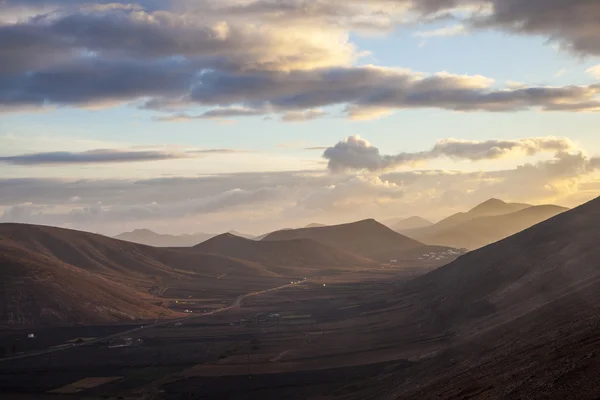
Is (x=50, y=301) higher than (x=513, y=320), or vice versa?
(x=50, y=301)

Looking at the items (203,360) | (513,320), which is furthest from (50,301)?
(513,320)

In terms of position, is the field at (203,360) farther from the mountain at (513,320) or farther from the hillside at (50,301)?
the mountain at (513,320)

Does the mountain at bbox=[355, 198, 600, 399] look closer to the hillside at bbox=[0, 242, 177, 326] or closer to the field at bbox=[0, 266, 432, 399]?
the field at bbox=[0, 266, 432, 399]

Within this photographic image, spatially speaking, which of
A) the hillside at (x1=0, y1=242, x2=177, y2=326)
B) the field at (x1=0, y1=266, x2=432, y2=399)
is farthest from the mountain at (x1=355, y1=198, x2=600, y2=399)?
the hillside at (x1=0, y1=242, x2=177, y2=326)

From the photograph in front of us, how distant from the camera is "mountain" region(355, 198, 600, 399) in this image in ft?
188

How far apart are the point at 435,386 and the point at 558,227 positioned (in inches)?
4683

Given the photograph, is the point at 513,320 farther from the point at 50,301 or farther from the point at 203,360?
the point at 50,301

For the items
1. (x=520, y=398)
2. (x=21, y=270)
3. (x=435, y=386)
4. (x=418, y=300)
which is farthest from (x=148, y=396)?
(x=21, y=270)

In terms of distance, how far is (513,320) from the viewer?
340ft

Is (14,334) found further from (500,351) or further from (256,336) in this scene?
(500,351)

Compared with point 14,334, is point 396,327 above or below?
below

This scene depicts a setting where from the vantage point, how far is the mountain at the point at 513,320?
57.4 metres

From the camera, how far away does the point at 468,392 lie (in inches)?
2355

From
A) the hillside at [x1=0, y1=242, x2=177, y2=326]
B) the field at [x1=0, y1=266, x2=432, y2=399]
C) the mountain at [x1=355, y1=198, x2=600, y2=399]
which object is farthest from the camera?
the hillside at [x1=0, y1=242, x2=177, y2=326]
